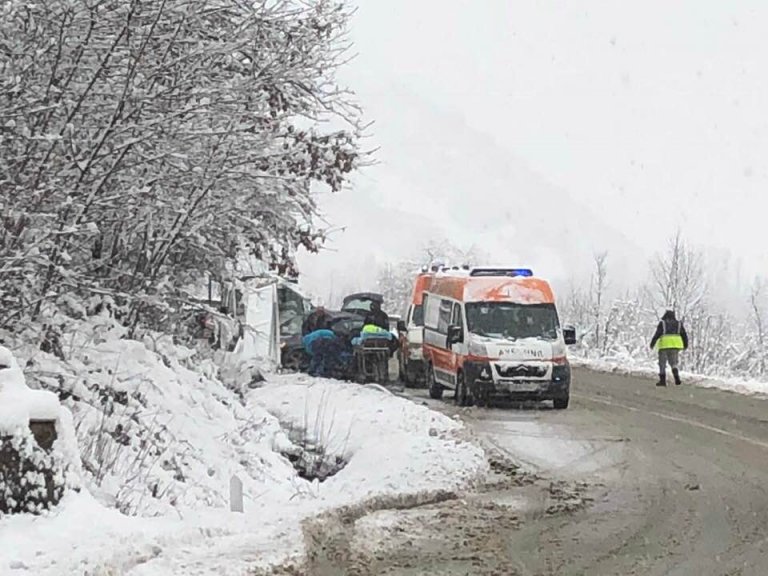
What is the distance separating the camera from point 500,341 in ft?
67.4

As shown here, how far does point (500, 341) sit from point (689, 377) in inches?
454

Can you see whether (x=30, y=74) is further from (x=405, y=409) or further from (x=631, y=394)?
(x=631, y=394)

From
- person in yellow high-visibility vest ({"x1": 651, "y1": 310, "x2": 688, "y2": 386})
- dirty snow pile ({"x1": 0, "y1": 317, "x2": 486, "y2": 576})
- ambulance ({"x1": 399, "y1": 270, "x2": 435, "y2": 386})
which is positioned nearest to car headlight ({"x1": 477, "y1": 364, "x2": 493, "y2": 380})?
dirty snow pile ({"x1": 0, "y1": 317, "x2": 486, "y2": 576})

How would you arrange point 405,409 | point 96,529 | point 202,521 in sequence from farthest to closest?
point 405,409
point 202,521
point 96,529

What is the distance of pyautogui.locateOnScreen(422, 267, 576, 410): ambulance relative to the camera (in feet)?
66.5

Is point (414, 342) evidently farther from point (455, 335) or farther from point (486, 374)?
point (486, 374)

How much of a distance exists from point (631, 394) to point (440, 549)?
17287mm

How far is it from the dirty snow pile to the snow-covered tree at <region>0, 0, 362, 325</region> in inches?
31.1

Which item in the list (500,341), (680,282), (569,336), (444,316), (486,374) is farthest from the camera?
(680,282)

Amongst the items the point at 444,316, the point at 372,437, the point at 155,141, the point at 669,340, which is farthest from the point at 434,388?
the point at 155,141

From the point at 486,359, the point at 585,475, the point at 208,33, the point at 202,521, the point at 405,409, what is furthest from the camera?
the point at 486,359

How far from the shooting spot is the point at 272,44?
12.7 meters

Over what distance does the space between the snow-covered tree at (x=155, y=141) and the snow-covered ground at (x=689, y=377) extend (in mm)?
15467

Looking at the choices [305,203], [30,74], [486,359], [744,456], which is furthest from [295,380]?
[30,74]
